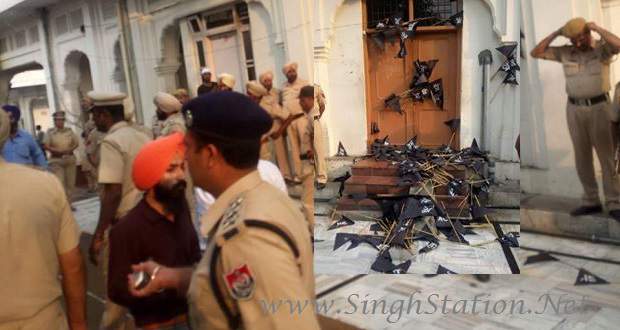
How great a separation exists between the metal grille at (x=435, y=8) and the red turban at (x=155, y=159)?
31.4 inches

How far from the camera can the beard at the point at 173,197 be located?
134 cm

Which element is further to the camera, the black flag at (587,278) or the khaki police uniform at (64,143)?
the khaki police uniform at (64,143)

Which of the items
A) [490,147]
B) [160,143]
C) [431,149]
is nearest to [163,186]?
[160,143]

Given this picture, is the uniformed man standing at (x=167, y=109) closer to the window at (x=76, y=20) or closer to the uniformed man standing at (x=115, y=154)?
the uniformed man standing at (x=115, y=154)

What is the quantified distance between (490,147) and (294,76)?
669 millimetres

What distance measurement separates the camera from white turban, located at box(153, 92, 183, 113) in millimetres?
1603

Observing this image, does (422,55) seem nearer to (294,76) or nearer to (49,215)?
(294,76)

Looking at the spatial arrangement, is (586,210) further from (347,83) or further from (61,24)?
(61,24)

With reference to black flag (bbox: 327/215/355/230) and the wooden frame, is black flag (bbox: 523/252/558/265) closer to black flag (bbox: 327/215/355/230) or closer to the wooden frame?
the wooden frame

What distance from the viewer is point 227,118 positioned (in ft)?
2.82

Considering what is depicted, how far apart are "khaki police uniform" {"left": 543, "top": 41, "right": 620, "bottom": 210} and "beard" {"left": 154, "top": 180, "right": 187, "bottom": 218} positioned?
115 centimetres

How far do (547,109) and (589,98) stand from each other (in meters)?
0.11

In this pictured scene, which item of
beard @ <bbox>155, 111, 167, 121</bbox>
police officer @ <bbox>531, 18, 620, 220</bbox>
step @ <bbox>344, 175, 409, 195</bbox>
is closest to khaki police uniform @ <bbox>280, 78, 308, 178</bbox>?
step @ <bbox>344, 175, 409, 195</bbox>

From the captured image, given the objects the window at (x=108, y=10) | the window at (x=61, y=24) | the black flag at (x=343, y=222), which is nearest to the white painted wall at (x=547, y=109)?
the black flag at (x=343, y=222)
